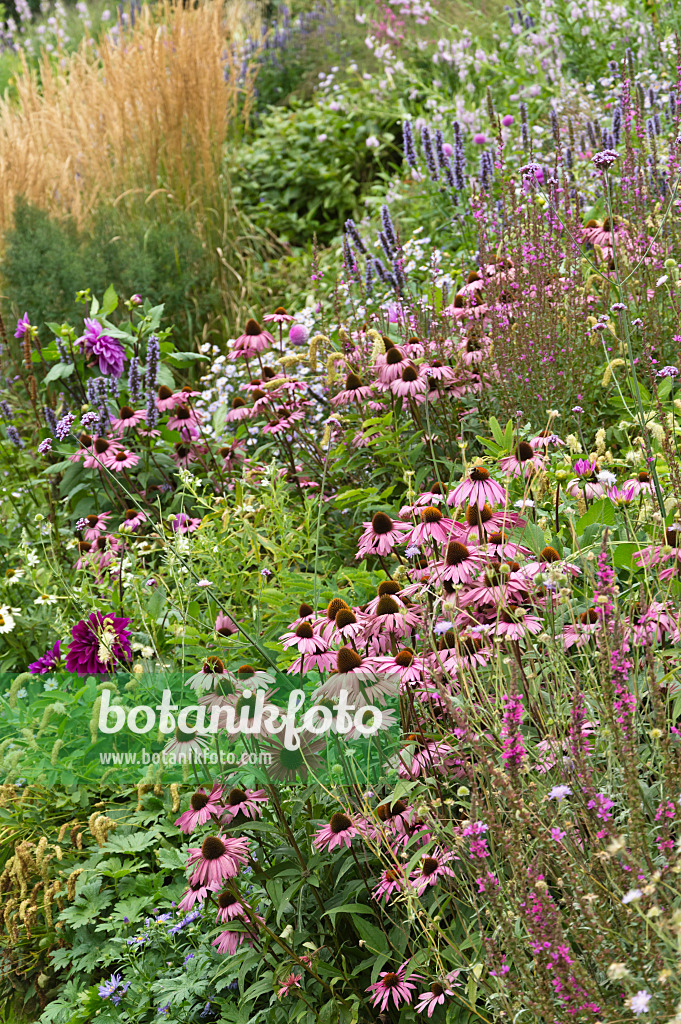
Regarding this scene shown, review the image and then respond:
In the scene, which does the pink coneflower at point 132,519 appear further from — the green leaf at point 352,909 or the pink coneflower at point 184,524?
the green leaf at point 352,909

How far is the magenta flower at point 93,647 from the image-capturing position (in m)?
2.58

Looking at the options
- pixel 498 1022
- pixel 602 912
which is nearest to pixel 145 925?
pixel 498 1022

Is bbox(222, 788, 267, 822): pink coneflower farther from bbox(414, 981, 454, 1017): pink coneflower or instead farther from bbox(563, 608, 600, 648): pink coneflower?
bbox(563, 608, 600, 648): pink coneflower

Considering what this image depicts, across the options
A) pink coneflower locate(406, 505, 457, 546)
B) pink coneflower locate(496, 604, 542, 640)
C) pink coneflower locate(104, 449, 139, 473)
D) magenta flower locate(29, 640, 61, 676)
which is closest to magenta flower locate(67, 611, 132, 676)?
magenta flower locate(29, 640, 61, 676)

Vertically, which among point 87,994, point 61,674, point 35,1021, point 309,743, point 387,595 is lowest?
point 35,1021

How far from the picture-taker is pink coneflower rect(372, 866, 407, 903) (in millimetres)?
1518

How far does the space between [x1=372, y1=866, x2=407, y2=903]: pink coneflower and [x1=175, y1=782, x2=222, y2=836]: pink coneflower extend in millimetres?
338

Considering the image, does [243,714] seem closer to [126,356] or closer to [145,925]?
[145,925]

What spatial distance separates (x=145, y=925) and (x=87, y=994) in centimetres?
19

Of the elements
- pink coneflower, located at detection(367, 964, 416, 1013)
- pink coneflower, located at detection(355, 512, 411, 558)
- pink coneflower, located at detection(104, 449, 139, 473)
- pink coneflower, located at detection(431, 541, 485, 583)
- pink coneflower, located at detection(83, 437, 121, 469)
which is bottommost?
pink coneflower, located at detection(367, 964, 416, 1013)

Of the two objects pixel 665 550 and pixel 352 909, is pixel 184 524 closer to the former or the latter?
pixel 352 909

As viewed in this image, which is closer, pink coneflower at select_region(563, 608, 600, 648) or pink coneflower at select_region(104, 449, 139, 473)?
pink coneflower at select_region(563, 608, 600, 648)

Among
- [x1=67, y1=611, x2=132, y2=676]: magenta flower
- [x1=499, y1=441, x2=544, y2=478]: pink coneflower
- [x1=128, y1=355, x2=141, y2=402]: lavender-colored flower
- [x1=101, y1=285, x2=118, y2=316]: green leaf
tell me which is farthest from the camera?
[x1=101, y1=285, x2=118, y2=316]: green leaf

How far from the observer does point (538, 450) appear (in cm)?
229
